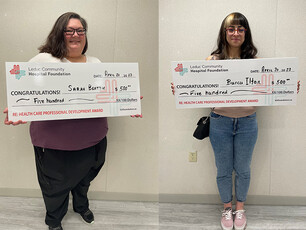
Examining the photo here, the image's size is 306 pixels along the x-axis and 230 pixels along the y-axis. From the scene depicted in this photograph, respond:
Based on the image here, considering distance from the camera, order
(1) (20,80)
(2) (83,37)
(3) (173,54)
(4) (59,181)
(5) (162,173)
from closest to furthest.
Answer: (1) (20,80)
(2) (83,37)
(4) (59,181)
(3) (173,54)
(5) (162,173)

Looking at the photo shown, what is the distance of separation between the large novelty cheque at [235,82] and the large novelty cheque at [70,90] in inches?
11.9

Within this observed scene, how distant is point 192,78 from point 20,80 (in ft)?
3.10

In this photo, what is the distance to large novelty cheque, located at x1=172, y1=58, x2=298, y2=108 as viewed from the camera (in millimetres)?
1467

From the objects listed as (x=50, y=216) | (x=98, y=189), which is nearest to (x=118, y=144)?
(x=98, y=189)

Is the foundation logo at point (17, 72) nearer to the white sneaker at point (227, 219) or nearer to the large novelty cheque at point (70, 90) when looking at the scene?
the large novelty cheque at point (70, 90)

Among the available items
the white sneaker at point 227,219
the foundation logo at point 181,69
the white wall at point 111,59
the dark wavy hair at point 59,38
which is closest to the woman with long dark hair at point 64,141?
the dark wavy hair at point 59,38

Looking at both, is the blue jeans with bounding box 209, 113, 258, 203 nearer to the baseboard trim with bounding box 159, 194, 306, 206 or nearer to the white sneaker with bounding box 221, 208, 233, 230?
the white sneaker with bounding box 221, 208, 233, 230

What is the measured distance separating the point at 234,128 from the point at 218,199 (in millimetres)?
761

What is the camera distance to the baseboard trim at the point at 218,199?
2.03 meters

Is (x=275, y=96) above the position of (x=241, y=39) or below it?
below

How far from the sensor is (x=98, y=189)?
1.90m

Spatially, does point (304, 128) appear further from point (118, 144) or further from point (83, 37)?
point (83, 37)

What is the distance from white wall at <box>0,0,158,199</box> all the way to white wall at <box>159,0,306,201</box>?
0.46 ft

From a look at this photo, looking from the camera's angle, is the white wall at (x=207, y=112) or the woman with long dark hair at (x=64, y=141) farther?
the white wall at (x=207, y=112)
